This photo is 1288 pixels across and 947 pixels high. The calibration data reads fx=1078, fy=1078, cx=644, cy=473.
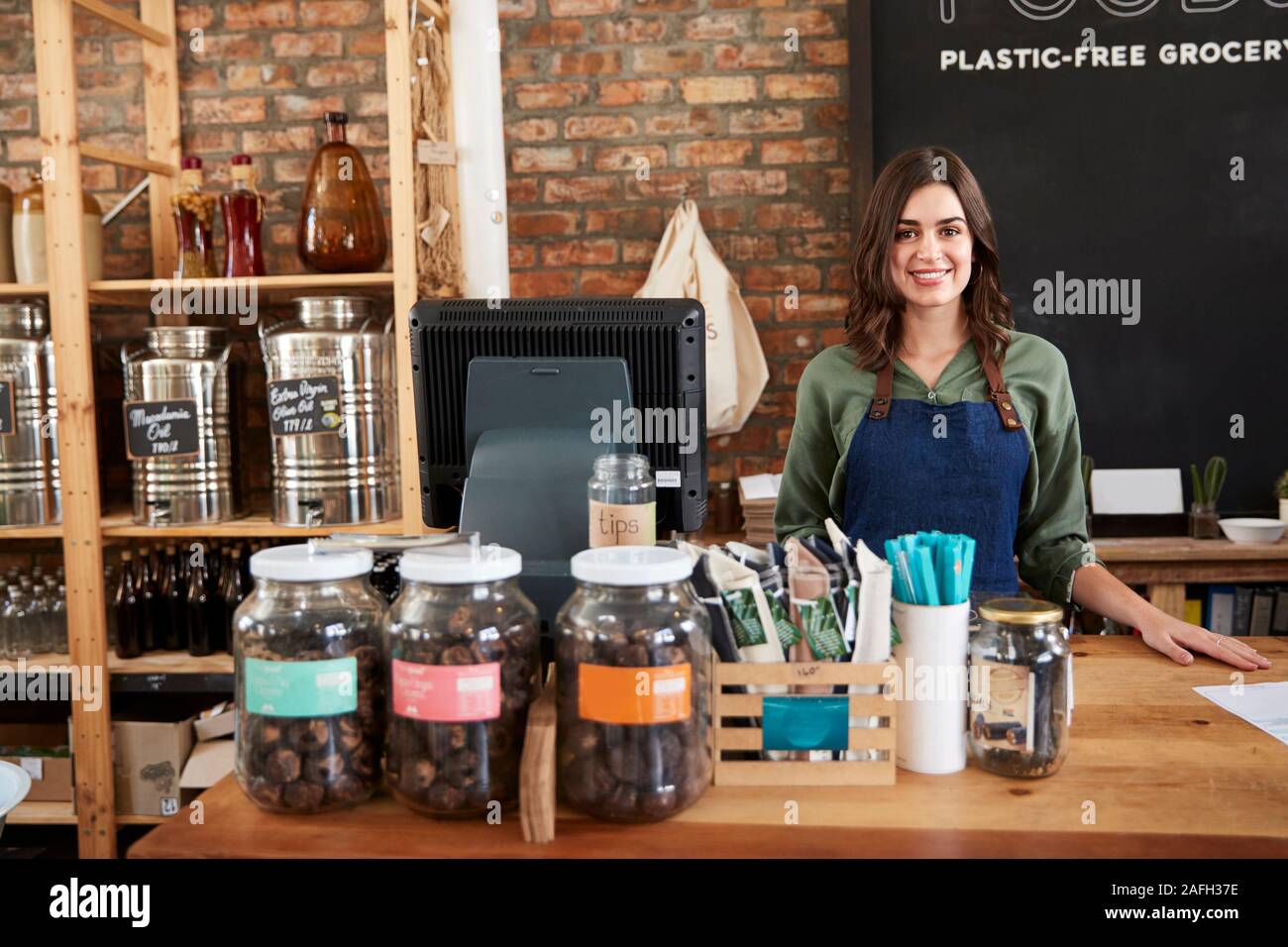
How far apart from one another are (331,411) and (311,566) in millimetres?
1633

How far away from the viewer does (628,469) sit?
45.4 inches

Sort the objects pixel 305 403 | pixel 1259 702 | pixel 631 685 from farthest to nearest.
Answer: pixel 305 403
pixel 1259 702
pixel 631 685

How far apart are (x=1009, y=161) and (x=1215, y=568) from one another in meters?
1.15

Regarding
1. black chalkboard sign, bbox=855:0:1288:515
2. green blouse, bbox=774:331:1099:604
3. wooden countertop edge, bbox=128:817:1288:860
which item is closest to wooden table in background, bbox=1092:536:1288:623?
black chalkboard sign, bbox=855:0:1288:515

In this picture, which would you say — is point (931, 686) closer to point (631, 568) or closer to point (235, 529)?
point (631, 568)

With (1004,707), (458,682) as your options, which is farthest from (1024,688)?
(458,682)

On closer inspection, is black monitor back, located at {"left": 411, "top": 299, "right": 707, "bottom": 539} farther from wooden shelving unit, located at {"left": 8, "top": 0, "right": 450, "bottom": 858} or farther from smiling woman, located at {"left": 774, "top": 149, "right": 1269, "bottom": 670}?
wooden shelving unit, located at {"left": 8, "top": 0, "right": 450, "bottom": 858}

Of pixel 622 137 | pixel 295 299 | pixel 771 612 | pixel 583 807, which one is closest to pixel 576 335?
pixel 771 612

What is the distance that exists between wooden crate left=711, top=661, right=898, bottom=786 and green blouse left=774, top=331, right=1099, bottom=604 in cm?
84

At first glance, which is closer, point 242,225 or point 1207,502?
point 242,225

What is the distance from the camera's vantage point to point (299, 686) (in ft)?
3.09

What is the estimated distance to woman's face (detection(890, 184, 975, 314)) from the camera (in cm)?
185

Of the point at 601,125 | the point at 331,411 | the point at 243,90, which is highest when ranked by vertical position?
Answer: the point at 243,90

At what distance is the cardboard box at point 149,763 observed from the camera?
2.69 m
